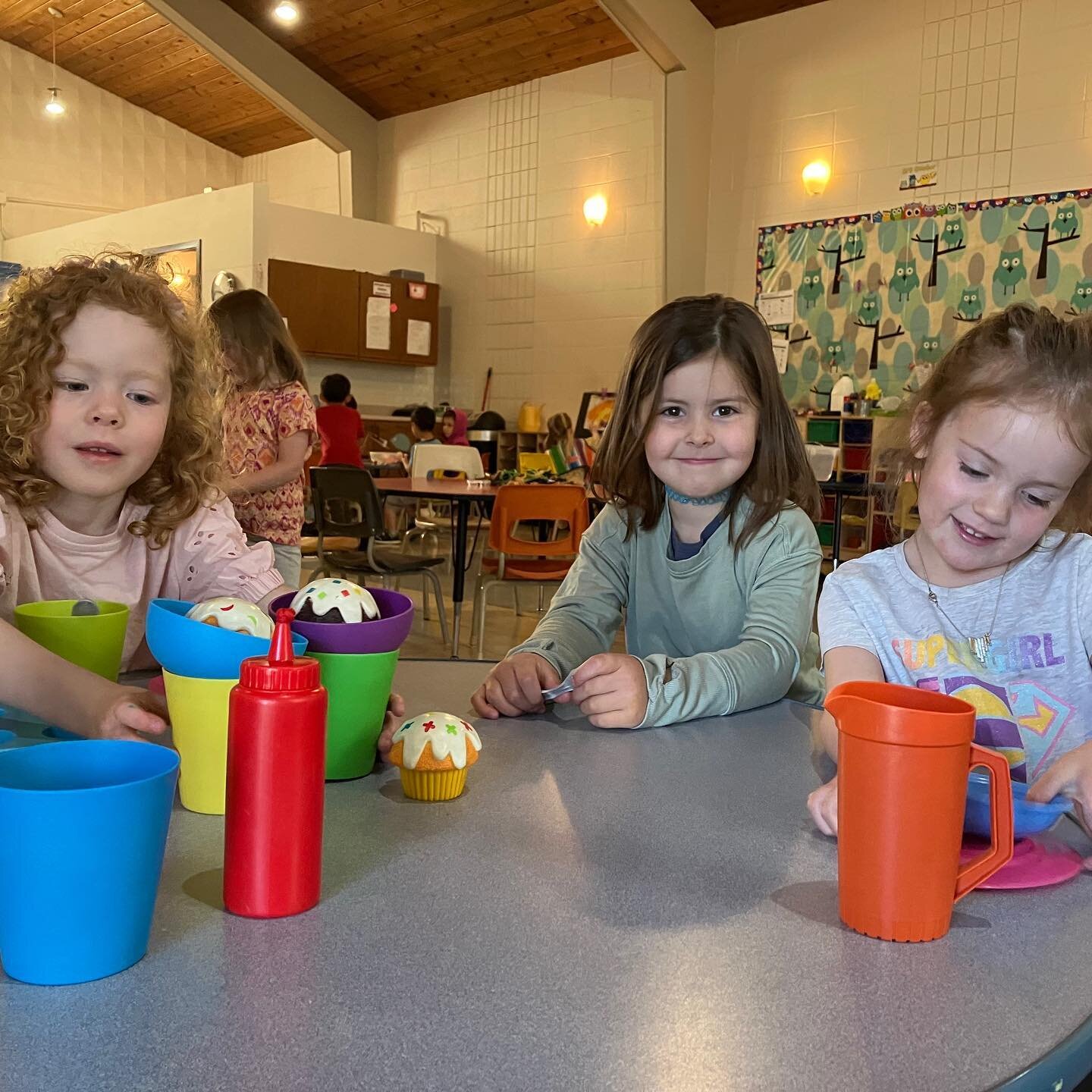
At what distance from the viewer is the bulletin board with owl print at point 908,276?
6465 mm

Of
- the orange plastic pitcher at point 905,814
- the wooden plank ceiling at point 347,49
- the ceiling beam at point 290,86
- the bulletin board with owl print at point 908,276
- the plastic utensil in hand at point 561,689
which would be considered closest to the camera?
the orange plastic pitcher at point 905,814

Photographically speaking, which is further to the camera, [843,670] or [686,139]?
[686,139]

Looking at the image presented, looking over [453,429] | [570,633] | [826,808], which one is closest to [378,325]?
[453,429]

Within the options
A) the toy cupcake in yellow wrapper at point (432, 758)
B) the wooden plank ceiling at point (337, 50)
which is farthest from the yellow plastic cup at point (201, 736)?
the wooden plank ceiling at point (337, 50)

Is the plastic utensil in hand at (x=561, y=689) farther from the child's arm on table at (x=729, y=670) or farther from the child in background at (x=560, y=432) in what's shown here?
the child in background at (x=560, y=432)

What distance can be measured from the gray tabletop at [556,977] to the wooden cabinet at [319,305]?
327 inches

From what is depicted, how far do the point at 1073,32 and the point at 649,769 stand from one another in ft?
22.7

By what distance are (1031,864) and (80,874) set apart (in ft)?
1.88

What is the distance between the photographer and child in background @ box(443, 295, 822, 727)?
1.35 m

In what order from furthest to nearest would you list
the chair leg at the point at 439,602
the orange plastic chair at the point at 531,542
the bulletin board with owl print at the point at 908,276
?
the bulletin board with owl print at the point at 908,276 < the chair leg at the point at 439,602 < the orange plastic chair at the point at 531,542

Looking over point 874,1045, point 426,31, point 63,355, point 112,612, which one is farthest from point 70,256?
point 426,31

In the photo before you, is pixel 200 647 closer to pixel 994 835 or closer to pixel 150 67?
pixel 994 835

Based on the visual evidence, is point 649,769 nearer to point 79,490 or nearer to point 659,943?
point 659,943

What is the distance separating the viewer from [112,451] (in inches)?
44.8
